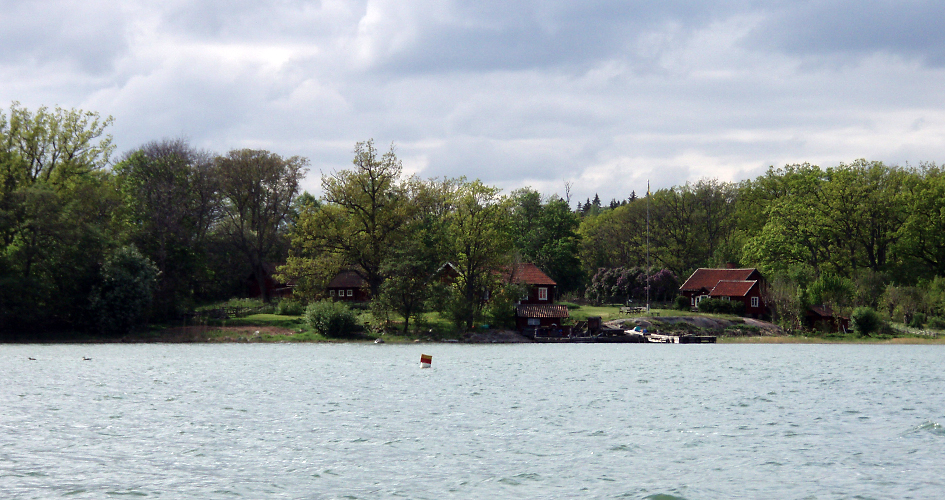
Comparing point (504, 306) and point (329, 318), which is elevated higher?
point (504, 306)

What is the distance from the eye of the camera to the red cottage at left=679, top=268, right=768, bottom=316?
94.0m

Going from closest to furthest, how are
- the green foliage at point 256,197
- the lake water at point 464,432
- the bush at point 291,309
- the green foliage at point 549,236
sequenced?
the lake water at point 464,432 → the bush at point 291,309 → the green foliage at point 256,197 → the green foliage at point 549,236

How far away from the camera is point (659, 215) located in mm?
121375

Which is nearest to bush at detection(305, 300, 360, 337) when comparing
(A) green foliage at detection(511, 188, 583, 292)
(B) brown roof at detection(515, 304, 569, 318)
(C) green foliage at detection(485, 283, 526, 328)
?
(C) green foliage at detection(485, 283, 526, 328)

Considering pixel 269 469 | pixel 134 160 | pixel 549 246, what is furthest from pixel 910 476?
pixel 549 246

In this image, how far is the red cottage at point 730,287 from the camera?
9400 centimetres

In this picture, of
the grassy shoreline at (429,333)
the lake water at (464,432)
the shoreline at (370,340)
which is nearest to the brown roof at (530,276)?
the grassy shoreline at (429,333)

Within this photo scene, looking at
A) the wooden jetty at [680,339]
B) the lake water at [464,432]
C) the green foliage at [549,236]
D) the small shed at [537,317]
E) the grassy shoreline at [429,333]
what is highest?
the green foliage at [549,236]

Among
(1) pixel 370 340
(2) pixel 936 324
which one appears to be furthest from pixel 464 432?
(2) pixel 936 324

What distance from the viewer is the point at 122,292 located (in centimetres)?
6638

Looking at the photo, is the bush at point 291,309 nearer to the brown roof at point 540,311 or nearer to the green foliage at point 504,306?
the green foliage at point 504,306

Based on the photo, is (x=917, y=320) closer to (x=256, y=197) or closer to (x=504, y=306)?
(x=504, y=306)

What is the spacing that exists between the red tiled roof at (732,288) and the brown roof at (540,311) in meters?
22.8

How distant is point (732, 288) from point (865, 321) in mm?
18329
